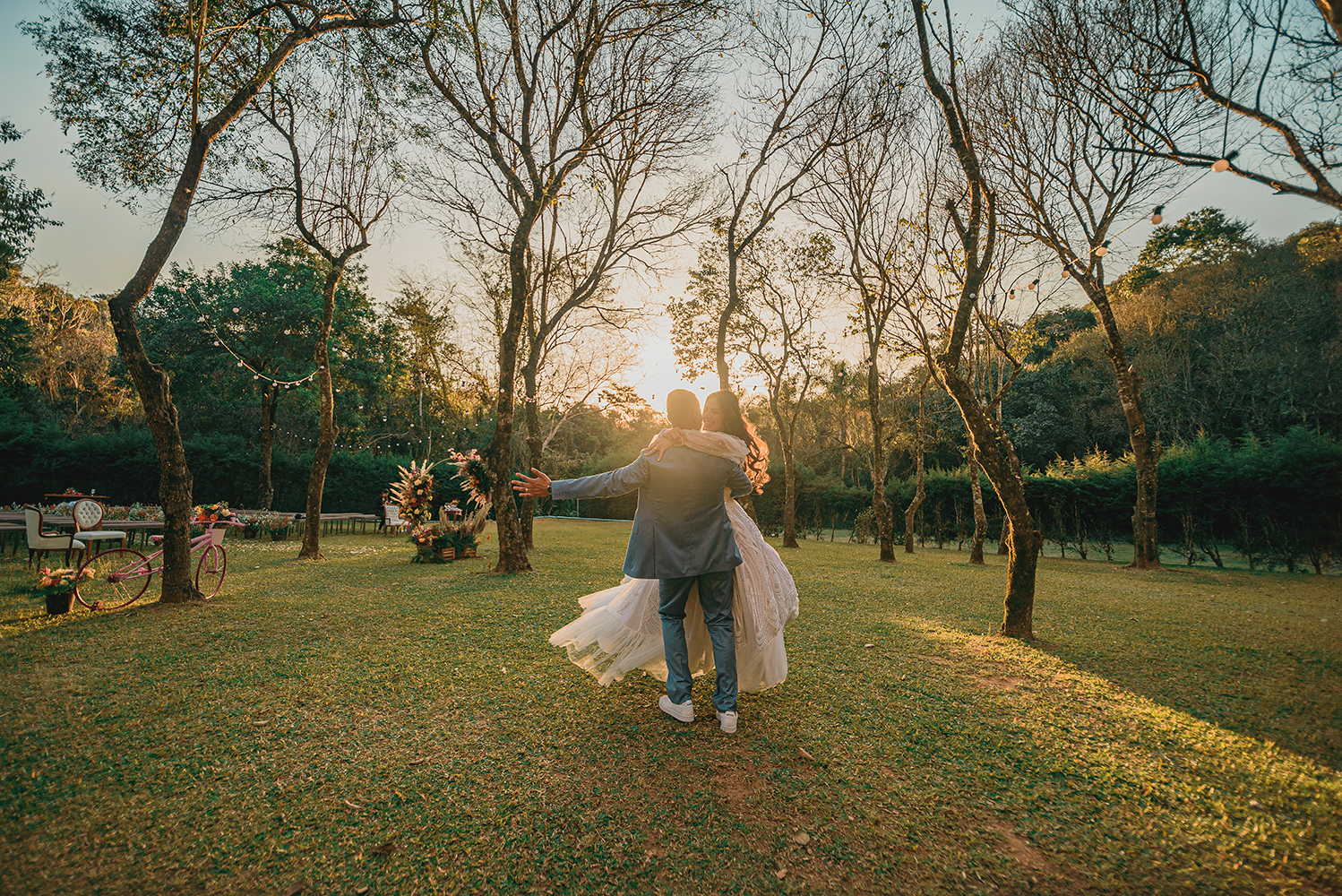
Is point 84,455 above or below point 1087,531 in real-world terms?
above

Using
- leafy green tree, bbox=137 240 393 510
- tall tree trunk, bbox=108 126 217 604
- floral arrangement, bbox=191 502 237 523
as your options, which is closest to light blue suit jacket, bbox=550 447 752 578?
tall tree trunk, bbox=108 126 217 604

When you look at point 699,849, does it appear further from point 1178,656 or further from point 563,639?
point 1178,656

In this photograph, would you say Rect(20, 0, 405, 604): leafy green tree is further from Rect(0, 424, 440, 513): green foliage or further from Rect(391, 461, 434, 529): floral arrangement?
Rect(0, 424, 440, 513): green foliage

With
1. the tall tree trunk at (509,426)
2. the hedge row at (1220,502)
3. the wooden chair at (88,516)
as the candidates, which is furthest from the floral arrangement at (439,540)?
the hedge row at (1220,502)

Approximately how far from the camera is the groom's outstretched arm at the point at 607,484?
129 inches

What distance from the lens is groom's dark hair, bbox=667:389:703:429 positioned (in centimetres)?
353

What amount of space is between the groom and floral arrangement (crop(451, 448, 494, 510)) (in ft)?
25.3

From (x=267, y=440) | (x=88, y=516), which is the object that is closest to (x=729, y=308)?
(x=88, y=516)

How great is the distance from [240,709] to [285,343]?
70.5 feet

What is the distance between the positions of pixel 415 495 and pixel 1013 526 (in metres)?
10.9

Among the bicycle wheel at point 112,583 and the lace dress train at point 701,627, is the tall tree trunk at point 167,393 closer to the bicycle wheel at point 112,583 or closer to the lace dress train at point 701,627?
the bicycle wheel at point 112,583

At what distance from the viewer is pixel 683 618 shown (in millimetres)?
3385

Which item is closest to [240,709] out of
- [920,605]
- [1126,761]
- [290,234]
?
[1126,761]

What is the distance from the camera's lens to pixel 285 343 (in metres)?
20.3
